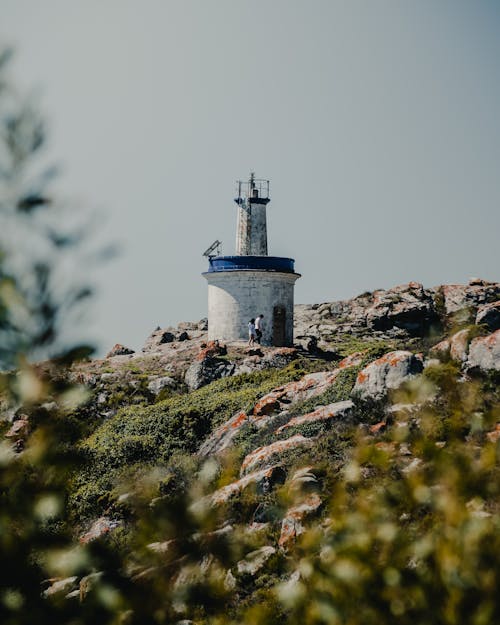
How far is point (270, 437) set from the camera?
15.4 m

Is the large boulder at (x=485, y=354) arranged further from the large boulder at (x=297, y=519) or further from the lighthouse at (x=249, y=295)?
the lighthouse at (x=249, y=295)

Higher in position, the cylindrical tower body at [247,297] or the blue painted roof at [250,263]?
the blue painted roof at [250,263]

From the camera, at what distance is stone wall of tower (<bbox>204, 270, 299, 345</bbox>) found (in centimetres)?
3312

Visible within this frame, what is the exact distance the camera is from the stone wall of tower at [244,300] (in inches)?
1304

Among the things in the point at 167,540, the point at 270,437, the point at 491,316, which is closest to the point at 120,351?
the point at 491,316

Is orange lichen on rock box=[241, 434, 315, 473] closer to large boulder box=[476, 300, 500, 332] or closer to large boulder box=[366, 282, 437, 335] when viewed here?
large boulder box=[476, 300, 500, 332]

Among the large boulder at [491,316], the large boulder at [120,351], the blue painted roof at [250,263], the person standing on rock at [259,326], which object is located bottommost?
the large boulder at [120,351]

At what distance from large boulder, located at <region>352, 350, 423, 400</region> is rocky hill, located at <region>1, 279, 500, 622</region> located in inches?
1.3

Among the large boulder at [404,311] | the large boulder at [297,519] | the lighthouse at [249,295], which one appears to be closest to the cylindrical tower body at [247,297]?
the lighthouse at [249,295]

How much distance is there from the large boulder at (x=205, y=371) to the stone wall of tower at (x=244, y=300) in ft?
17.3

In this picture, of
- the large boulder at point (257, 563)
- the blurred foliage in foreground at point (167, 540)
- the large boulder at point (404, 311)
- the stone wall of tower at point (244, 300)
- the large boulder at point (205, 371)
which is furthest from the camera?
the large boulder at point (404, 311)

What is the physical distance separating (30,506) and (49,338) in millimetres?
760

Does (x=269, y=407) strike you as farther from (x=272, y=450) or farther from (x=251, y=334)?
(x=251, y=334)

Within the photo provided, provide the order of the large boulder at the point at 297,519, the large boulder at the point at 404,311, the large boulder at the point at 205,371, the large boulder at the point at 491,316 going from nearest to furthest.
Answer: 1. the large boulder at the point at 297,519
2. the large boulder at the point at 491,316
3. the large boulder at the point at 205,371
4. the large boulder at the point at 404,311
